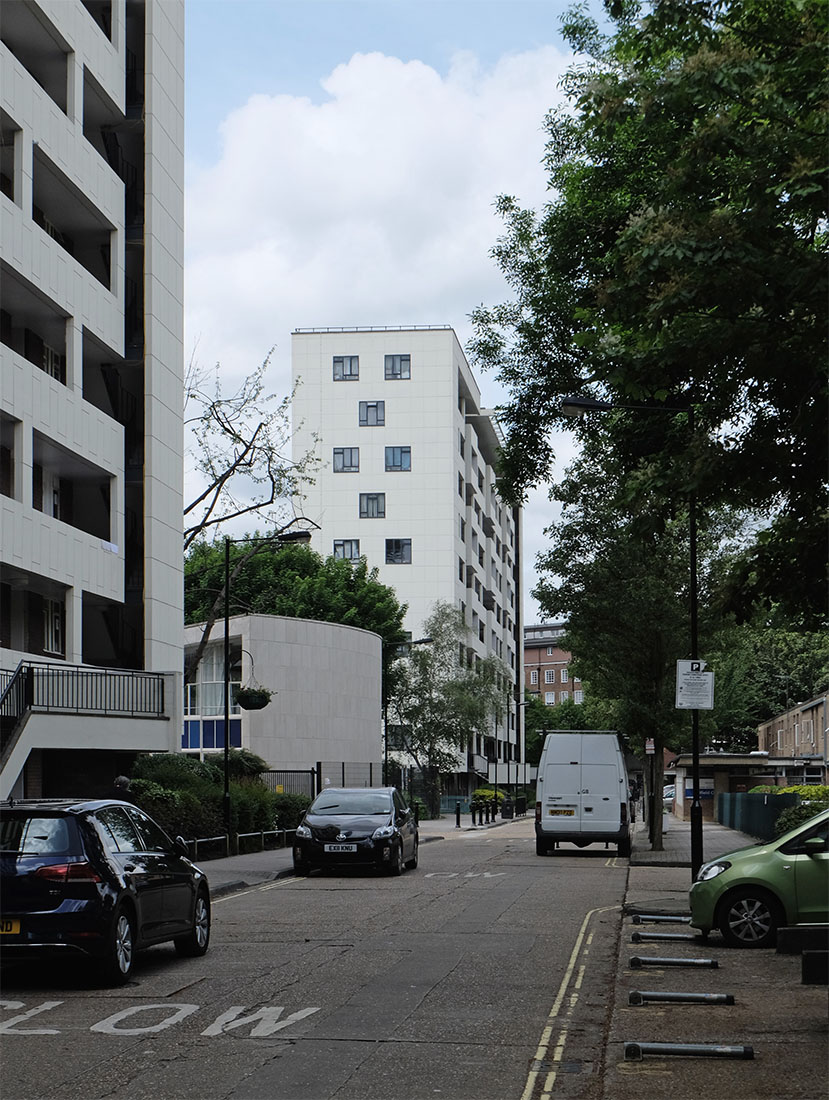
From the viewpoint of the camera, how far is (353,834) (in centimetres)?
2575

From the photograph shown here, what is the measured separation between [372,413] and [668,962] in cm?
7368

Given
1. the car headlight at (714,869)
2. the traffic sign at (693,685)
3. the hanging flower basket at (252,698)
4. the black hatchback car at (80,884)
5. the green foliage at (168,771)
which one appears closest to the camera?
the black hatchback car at (80,884)

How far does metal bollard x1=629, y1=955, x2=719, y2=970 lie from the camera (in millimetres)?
12945

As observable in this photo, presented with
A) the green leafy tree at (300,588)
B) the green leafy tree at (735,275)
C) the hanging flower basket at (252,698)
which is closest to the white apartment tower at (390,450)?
the green leafy tree at (300,588)

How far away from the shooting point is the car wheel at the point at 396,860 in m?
25.9

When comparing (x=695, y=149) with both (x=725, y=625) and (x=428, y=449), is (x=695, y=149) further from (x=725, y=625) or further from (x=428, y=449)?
(x=428, y=449)

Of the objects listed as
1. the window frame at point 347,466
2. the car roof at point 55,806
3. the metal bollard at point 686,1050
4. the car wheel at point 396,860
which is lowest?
the car wheel at point 396,860

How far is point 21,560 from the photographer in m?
29.8

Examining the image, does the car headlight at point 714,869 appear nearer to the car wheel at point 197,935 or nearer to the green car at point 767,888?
the green car at point 767,888

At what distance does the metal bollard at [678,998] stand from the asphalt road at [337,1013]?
0.98 ft

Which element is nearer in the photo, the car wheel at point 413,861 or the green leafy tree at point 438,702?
the car wheel at point 413,861

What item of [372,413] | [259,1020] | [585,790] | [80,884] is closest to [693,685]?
[80,884]

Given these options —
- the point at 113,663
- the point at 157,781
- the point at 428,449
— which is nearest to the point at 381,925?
the point at 157,781

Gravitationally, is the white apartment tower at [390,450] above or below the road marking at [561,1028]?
above
